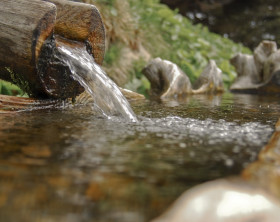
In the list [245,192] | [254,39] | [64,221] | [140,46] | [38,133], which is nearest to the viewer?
[64,221]

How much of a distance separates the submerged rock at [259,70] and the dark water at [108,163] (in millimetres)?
5299

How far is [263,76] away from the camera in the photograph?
7.56 m

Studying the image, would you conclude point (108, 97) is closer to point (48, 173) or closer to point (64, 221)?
point (48, 173)

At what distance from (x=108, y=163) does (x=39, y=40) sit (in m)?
1.48

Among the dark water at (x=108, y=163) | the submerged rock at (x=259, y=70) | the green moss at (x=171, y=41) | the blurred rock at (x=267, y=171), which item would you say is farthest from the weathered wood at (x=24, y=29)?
the submerged rock at (x=259, y=70)

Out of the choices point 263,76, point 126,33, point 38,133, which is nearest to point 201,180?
point 38,133

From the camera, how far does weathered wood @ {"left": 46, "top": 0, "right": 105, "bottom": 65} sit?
9.79ft

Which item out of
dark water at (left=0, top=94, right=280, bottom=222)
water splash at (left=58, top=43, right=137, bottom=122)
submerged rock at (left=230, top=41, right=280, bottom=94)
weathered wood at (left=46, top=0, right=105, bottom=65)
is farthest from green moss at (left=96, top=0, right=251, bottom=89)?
dark water at (left=0, top=94, right=280, bottom=222)

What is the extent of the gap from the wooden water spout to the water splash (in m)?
0.09

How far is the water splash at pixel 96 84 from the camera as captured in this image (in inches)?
101

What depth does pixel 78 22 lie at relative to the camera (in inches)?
120

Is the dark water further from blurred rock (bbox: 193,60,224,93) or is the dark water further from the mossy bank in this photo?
blurred rock (bbox: 193,60,224,93)

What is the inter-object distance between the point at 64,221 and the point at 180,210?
28 centimetres

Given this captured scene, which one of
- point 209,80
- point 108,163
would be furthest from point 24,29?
point 209,80
